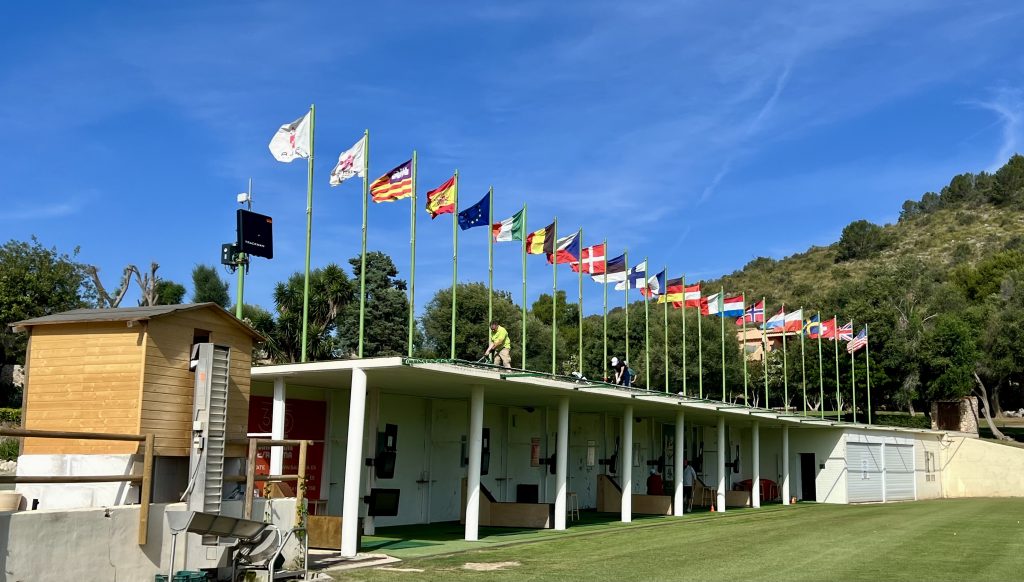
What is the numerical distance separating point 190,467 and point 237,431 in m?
1.43

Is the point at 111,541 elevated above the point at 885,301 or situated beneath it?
situated beneath

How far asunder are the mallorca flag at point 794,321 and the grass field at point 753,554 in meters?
16.2

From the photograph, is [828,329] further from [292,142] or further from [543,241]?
[292,142]

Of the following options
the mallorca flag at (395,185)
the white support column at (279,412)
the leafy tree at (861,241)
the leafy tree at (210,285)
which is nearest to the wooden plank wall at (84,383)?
the white support column at (279,412)

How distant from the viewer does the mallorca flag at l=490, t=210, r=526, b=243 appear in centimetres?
2348

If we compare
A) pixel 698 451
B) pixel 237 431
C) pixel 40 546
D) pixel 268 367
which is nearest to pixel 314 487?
pixel 268 367

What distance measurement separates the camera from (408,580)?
11.5 m

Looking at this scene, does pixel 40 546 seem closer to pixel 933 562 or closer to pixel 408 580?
pixel 408 580

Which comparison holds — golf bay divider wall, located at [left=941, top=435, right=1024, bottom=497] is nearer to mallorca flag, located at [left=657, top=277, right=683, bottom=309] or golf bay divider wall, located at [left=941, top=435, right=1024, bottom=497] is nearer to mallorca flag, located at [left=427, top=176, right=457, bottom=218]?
mallorca flag, located at [left=657, top=277, right=683, bottom=309]

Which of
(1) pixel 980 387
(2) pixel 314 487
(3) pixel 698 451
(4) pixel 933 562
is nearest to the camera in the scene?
(4) pixel 933 562

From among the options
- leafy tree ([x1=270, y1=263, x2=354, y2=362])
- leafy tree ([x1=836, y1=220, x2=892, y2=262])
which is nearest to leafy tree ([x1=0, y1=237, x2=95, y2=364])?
leafy tree ([x1=270, y1=263, x2=354, y2=362])

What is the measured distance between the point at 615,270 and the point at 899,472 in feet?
66.3

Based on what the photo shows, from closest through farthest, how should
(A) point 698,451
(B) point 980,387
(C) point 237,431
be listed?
1. (C) point 237,431
2. (A) point 698,451
3. (B) point 980,387

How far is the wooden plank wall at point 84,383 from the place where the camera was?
10812 mm
